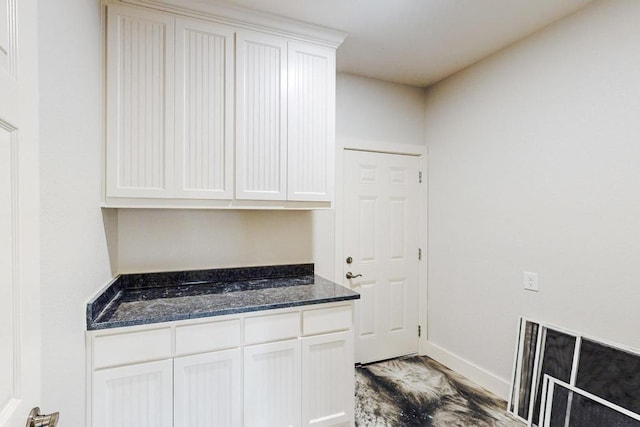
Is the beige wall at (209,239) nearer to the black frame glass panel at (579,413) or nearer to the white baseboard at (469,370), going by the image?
the white baseboard at (469,370)

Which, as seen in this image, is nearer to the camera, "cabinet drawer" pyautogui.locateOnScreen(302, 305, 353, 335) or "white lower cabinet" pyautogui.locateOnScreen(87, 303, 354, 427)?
"white lower cabinet" pyautogui.locateOnScreen(87, 303, 354, 427)

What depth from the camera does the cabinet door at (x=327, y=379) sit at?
1836mm

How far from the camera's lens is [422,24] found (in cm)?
208

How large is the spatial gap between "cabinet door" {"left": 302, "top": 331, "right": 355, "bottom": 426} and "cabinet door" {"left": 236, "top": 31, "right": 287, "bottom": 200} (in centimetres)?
93

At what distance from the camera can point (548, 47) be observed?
207cm

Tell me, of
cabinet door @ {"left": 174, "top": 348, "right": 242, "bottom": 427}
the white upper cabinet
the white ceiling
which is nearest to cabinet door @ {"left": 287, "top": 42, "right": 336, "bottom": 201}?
the white upper cabinet

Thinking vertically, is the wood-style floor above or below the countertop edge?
below

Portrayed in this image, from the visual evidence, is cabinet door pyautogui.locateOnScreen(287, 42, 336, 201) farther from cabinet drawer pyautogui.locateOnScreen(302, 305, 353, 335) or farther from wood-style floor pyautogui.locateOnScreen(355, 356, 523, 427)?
wood-style floor pyautogui.locateOnScreen(355, 356, 523, 427)

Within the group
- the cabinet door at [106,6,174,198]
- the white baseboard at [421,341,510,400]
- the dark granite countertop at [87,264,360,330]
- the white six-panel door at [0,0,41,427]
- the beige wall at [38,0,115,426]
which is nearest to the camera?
the white six-panel door at [0,0,41,427]

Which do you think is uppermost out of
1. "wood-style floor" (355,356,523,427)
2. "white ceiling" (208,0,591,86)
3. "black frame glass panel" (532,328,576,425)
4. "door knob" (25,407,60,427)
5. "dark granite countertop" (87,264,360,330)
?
"white ceiling" (208,0,591,86)

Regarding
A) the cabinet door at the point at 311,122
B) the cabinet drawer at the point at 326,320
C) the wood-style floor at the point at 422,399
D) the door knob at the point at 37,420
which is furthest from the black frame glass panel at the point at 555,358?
the door knob at the point at 37,420

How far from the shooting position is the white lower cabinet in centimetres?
148

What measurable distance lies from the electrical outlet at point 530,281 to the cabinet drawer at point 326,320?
4.09 ft

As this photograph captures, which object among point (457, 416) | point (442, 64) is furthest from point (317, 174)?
point (457, 416)
